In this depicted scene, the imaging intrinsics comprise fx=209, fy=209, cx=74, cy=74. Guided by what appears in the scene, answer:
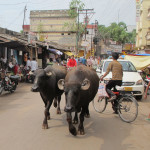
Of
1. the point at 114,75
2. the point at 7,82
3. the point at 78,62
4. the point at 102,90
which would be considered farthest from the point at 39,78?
the point at 78,62

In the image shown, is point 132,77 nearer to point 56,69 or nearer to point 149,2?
point 56,69

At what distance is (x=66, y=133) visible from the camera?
16.6ft

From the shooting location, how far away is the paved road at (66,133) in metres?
4.28

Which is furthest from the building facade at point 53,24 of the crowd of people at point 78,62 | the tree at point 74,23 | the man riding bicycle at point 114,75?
the man riding bicycle at point 114,75

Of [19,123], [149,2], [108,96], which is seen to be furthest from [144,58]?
[149,2]

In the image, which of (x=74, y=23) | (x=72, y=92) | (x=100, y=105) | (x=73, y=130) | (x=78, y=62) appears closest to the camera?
(x=72, y=92)

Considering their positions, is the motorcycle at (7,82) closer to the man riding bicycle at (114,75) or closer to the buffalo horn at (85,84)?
the man riding bicycle at (114,75)

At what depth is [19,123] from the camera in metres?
5.79

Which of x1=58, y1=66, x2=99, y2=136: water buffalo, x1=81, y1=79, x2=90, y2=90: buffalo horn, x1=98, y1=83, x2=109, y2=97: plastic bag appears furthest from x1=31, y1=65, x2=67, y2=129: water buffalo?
x1=98, y1=83, x2=109, y2=97: plastic bag

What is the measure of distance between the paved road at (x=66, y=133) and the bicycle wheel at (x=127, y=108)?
0.19 m

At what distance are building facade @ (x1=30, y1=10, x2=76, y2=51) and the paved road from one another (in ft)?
138

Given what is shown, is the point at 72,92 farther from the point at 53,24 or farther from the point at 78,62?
the point at 53,24

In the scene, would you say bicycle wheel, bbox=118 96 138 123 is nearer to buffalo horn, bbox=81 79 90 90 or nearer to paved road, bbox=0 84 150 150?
paved road, bbox=0 84 150 150

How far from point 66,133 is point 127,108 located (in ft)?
6.96
